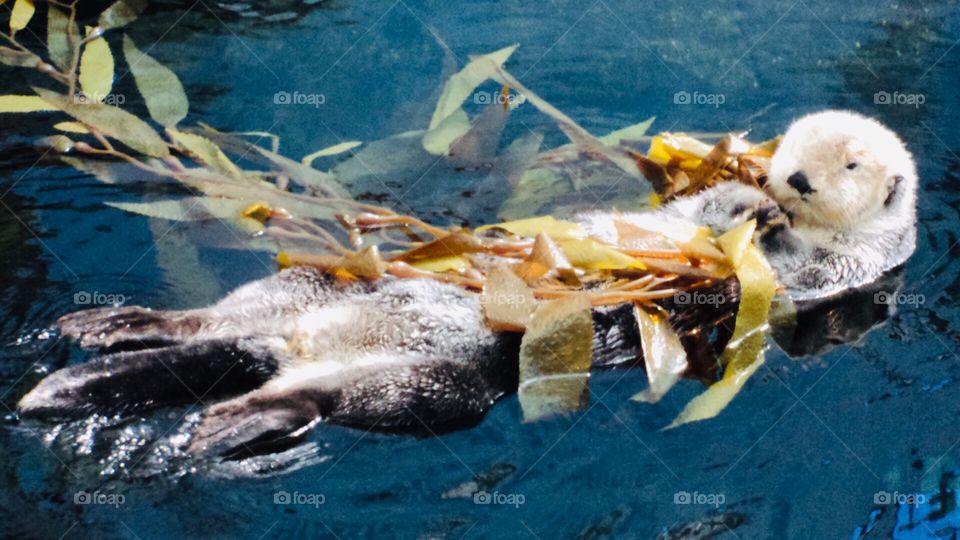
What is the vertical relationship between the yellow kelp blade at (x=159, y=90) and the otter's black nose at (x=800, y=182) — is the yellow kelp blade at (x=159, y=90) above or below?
below

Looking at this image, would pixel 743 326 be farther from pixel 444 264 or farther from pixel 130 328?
pixel 130 328

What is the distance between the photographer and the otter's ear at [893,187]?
360 centimetres

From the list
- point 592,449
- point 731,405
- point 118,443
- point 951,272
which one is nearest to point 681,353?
point 731,405

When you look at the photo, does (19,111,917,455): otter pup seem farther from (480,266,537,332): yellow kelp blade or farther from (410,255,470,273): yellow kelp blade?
(410,255,470,273): yellow kelp blade

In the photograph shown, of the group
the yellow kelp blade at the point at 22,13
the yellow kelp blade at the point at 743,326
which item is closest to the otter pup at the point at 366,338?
the yellow kelp blade at the point at 743,326

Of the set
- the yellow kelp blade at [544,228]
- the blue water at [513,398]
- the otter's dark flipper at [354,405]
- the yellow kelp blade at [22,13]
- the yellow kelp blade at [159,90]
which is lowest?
the blue water at [513,398]

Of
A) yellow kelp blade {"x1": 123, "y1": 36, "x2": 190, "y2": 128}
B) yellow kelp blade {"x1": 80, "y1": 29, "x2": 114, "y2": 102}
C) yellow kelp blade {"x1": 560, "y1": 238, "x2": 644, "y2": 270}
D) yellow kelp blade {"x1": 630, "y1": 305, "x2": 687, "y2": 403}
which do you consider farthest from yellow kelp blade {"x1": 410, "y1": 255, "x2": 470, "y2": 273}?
yellow kelp blade {"x1": 80, "y1": 29, "x2": 114, "y2": 102}

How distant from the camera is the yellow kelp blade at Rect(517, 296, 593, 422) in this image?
10.2ft

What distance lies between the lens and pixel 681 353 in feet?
10.9

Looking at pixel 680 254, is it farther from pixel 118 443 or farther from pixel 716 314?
pixel 118 443

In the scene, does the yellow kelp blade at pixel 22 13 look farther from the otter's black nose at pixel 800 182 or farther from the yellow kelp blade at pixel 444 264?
the otter's black nose at pixel 800 182

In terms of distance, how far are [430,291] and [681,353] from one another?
0.80 m

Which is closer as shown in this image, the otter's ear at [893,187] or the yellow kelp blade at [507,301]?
the yellow kelp blade at [507,301]

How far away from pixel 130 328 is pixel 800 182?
7.00 feet
